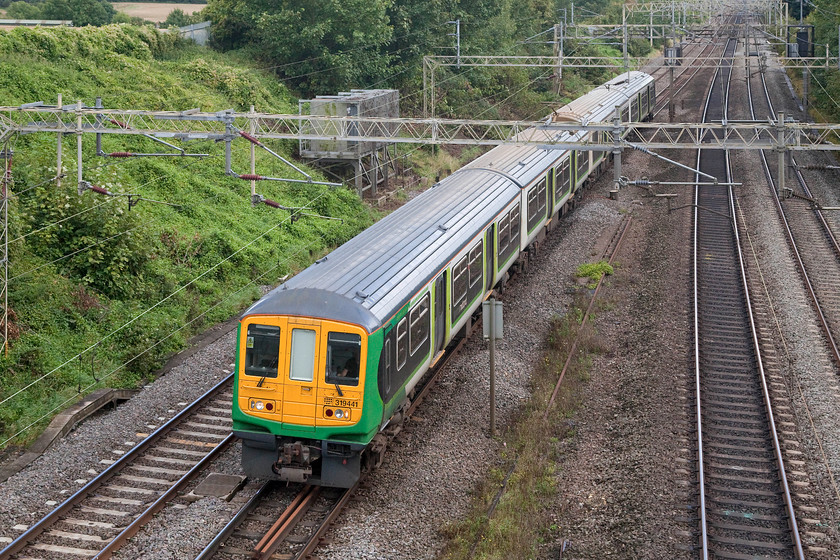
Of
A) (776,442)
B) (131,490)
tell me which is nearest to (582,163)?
(776,442)

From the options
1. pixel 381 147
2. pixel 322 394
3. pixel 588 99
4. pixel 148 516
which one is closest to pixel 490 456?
pixel 322 394

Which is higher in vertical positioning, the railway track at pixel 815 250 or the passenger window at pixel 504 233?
the passenger window at pixel 504 233

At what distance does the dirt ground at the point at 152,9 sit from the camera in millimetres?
55650

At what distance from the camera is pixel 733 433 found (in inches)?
558

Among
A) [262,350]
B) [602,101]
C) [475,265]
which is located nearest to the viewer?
[262,350]

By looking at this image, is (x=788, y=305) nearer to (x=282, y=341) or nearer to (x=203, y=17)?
(x=282, y=341)

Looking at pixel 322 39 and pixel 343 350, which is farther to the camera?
pixel 322 39

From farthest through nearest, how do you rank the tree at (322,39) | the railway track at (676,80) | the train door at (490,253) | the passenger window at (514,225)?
the railway track at (676,80) → the tree at (322,39) → the passenger window at (514,225) → the train door at (490,253)

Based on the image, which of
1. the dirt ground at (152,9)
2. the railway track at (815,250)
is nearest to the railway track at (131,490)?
the railway track at (815,250)

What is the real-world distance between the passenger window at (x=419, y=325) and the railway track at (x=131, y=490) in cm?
304

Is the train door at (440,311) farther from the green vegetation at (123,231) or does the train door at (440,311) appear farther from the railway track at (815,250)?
the railway track at (815,250)

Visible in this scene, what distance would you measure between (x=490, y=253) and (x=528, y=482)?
6.28 m

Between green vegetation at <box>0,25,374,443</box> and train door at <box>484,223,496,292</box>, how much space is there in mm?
6021

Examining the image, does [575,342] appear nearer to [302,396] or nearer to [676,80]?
[302,396]
